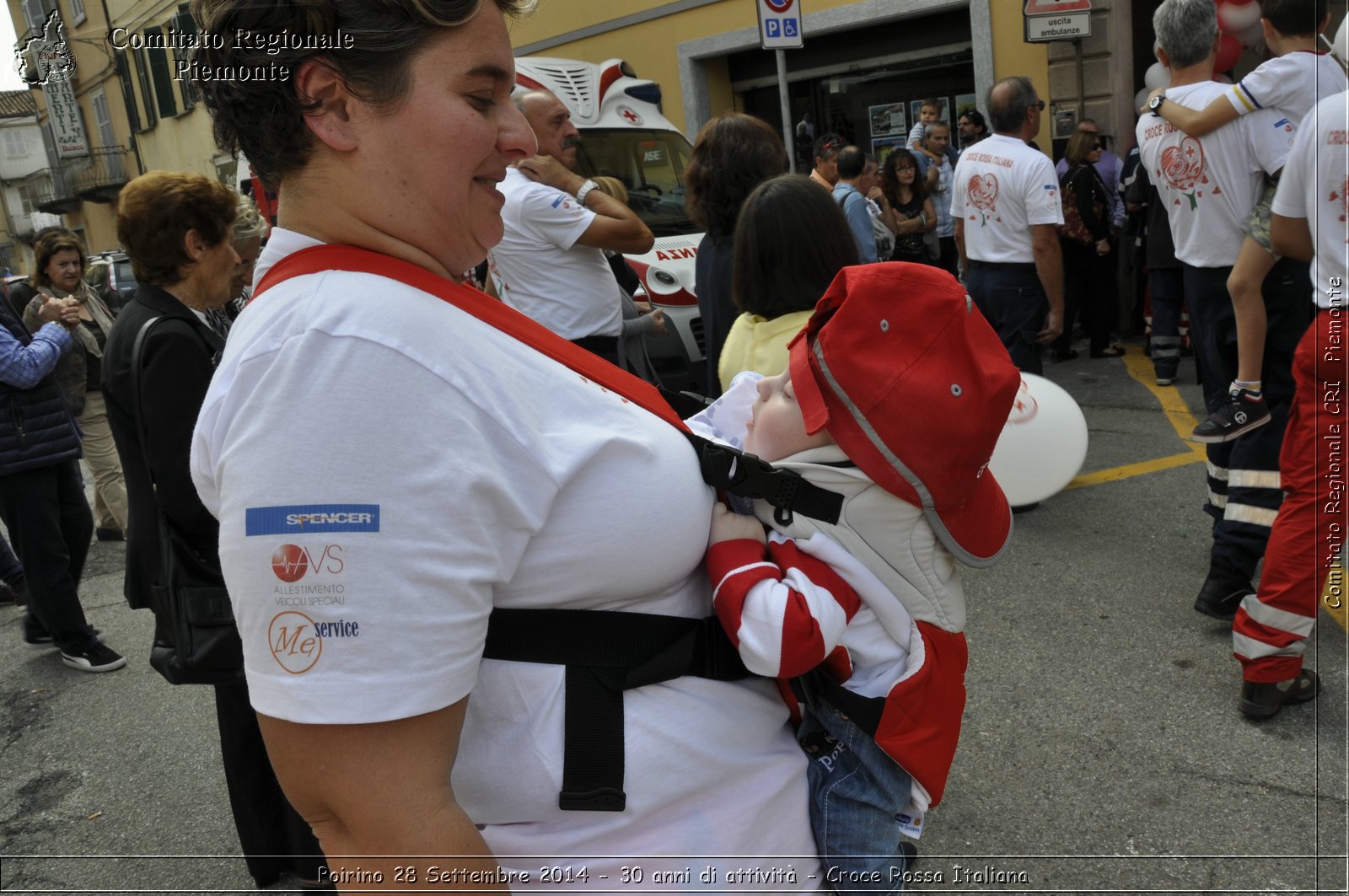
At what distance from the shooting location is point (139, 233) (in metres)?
2.96

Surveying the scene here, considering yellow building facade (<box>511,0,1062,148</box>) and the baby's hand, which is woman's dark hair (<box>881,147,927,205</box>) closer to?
yellow building facade (<box>511,0,1062,148</box>)

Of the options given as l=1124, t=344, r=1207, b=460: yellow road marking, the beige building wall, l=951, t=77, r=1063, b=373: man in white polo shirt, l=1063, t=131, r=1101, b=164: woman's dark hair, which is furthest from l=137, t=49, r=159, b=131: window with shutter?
l=1124, t=344, r=1207, b=460: yellow road marking

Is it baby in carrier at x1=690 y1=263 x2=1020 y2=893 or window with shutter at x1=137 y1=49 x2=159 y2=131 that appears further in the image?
window with shutter at x1=137 y1=49 x2=159 y2=131

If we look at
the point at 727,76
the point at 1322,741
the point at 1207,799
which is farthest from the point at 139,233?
the point at 727,76

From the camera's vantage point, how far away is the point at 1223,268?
12.8ft

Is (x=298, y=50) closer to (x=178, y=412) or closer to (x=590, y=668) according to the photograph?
(x=590, y=668)

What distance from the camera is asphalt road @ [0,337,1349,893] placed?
2.67 m

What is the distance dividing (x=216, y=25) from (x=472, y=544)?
0.57 m

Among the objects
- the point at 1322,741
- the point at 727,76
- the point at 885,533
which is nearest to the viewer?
the point at 885,533

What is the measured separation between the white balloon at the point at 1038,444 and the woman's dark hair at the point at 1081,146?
5.02 m

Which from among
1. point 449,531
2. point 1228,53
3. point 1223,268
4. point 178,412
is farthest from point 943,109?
point 449,531

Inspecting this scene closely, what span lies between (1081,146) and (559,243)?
6.02 m

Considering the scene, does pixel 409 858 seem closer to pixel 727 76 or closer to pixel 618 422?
pixel 618 422

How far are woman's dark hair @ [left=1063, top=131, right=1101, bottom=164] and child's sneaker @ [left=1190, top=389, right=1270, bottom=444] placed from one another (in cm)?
566
